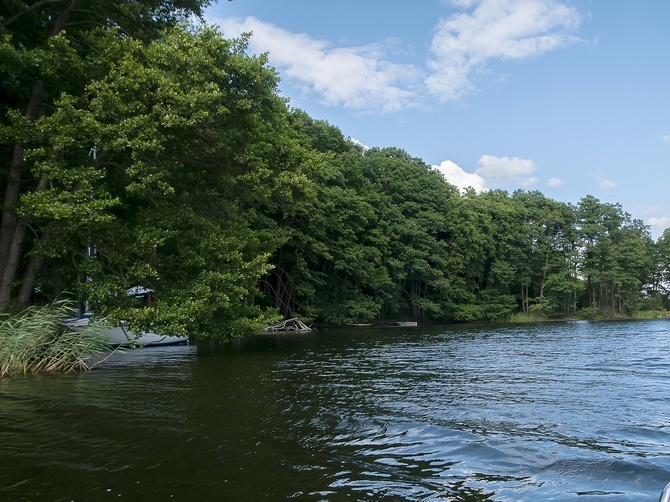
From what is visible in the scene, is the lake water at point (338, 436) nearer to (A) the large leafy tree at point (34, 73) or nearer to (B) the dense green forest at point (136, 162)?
(B) the dense green forest at point (136, 162)

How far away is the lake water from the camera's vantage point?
4922mm

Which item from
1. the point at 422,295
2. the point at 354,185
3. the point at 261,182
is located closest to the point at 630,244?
the point at 422,295

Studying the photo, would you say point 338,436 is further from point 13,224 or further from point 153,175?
point 13,224

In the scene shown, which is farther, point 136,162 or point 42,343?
point 136,162

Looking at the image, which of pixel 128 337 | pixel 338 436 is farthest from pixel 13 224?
pixel 338 436

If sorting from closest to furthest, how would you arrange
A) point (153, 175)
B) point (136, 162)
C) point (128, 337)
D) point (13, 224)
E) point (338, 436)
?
1. point (338, 436)
2. point (136, 162)
3. point (153, 175)
4. point (13, 224)
5. point (128, 337)

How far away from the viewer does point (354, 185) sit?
149ft

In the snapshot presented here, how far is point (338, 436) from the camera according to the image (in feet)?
22.5

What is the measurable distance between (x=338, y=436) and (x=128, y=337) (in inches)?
458

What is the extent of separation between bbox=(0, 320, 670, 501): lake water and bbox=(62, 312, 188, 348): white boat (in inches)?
128

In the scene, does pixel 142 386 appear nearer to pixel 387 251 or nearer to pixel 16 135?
pixel 16 135

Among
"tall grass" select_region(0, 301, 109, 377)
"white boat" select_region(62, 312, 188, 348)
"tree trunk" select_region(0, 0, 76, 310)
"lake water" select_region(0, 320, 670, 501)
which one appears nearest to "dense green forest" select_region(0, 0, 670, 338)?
"tree trunk" select_region(0, 0, 76, 310)

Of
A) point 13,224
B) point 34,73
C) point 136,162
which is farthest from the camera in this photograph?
point 13,224

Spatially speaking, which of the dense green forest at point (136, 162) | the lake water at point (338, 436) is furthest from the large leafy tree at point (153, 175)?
the lake water at point (338, 436)
